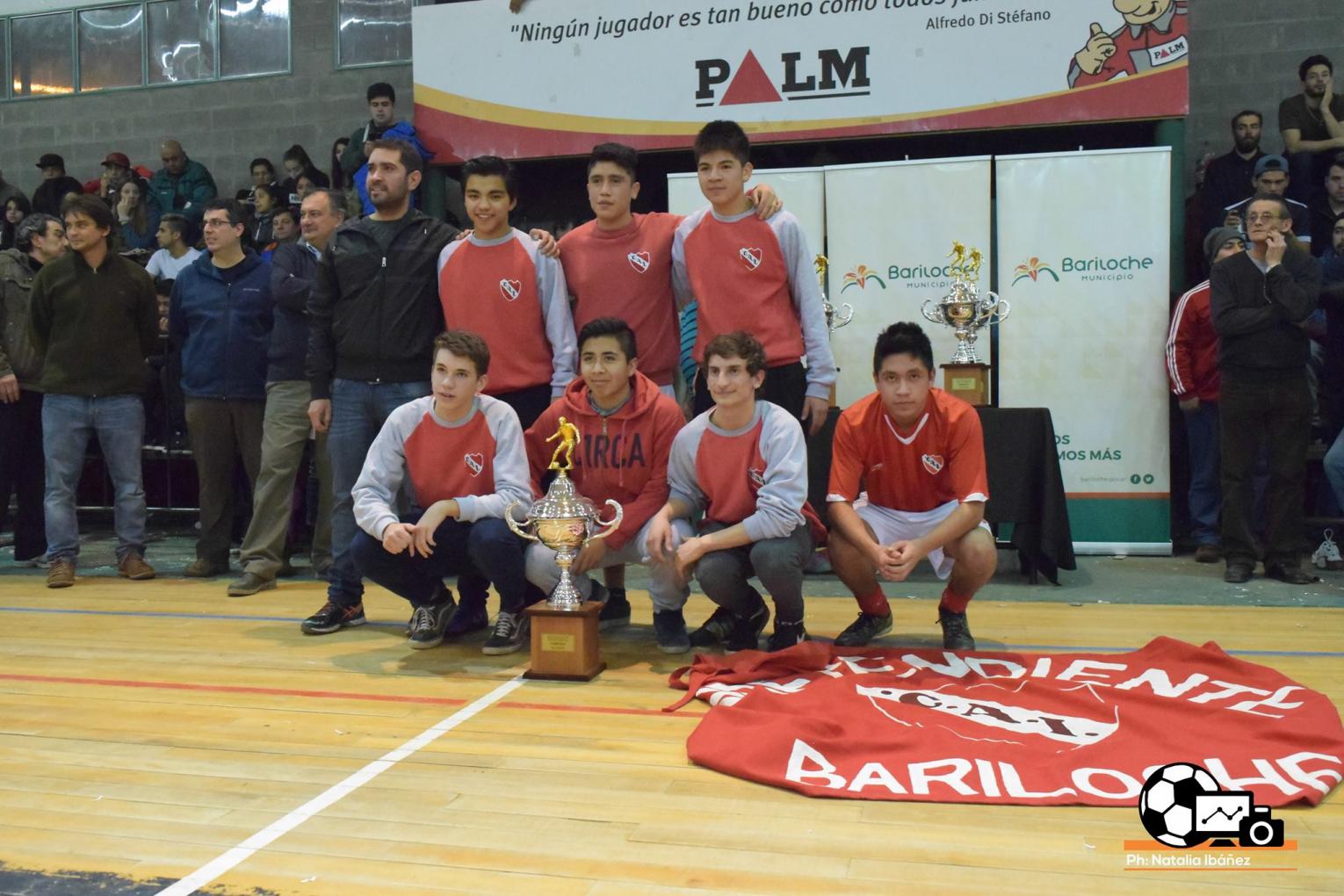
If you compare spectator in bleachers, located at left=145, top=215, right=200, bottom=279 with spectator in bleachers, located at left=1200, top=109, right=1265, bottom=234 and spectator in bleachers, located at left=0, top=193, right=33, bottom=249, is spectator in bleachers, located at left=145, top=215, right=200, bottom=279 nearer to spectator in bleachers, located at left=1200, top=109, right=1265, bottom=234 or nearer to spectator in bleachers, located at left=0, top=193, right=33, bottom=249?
spectator in bleachers, located at left=0, top=193, right=33, bottom=249

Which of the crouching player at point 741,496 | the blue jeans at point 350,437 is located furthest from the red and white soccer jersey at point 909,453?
the blue jeans at point 350,437

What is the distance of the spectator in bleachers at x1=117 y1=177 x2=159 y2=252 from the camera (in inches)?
358

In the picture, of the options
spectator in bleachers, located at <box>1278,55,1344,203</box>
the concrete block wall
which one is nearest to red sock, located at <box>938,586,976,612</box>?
spectator in bleachers, located at <box>1278,55,1344,203</box>

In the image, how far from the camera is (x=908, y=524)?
3.67 m

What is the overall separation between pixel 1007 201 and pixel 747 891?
15.6 ft

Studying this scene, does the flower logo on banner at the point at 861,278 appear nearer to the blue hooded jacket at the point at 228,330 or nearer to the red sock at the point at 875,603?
the red sock at the point at 875,603

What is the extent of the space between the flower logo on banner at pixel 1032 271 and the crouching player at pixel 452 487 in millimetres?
3242

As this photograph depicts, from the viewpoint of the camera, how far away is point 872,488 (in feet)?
12.3

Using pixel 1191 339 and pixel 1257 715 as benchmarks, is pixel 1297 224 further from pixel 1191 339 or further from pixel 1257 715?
pixel 1257 715

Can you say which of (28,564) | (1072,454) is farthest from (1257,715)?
(28,564)

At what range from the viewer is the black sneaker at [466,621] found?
4.01 metres

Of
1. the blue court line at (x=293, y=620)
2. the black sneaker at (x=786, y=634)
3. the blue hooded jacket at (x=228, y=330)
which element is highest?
the blue hooded jacket at (x=228, y=330)

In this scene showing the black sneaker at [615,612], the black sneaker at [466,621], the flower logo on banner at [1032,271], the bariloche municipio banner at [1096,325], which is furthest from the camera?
the flower logo on banner at [1032,271]

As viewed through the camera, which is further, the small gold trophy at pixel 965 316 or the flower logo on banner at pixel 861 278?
the flower logo on banner at pixel 861 278
